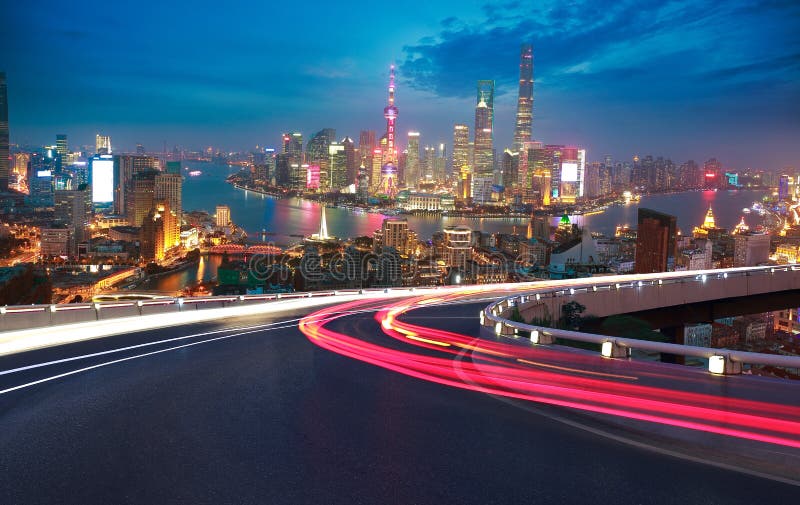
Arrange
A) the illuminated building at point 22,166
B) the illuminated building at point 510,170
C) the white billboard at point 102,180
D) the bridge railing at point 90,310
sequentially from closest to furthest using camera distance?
1. the bridge railing at point 90,310
2. the white billboard at point 102,180
3. the illuminated building at point 22,166
4. the illuminated building at point 510,170

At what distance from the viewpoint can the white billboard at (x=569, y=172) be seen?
14975 cm

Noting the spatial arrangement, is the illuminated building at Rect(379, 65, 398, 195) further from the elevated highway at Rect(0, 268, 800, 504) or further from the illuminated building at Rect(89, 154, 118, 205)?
the elevated highway at Rect(0, 268, 800, 504)

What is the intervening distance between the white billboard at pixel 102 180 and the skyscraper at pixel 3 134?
60.4 ft

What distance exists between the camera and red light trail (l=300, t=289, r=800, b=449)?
11.2 ft

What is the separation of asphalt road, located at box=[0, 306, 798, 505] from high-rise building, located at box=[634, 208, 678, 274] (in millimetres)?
43989

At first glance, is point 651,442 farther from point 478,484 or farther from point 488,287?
point 488,287

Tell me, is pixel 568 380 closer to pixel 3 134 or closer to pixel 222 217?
pixel 222 217

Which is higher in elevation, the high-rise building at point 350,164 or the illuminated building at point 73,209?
the high-rise building at point 350,164

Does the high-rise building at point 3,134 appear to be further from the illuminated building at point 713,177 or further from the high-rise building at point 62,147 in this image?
the illuminated building at point 713,177

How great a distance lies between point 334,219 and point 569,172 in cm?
7837

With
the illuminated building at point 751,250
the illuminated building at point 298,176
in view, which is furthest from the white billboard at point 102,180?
the illuminated building at point 751,250

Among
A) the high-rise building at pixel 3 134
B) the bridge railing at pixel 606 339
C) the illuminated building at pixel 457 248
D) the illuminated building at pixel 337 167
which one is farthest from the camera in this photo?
the illuminated building at pixel 337 167

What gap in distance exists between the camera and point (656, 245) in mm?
46406

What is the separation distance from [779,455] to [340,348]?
168 inches
